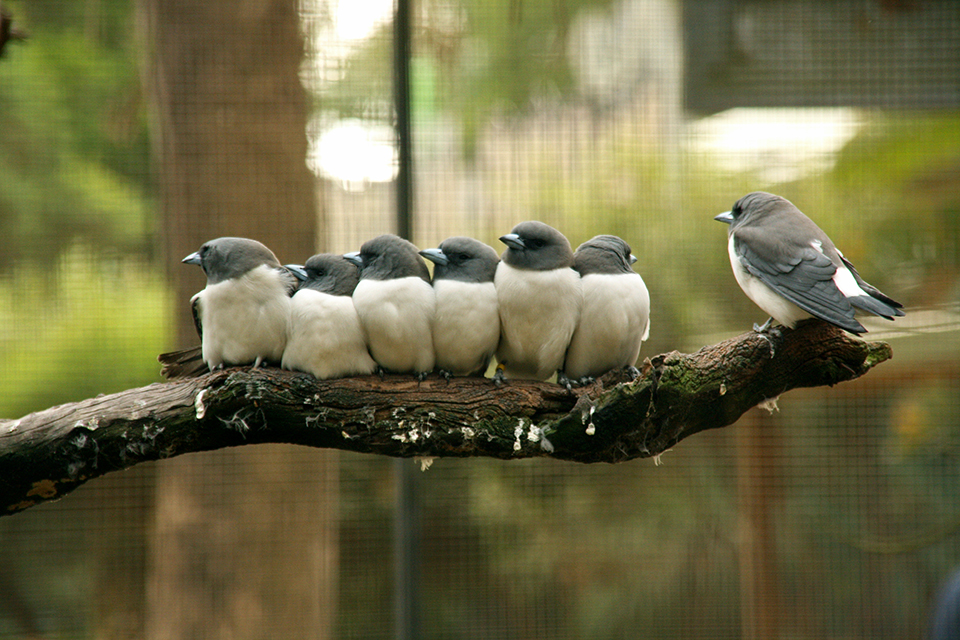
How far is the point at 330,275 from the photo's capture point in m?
1.74

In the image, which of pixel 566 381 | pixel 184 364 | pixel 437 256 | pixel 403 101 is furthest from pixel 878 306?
pixel 403 101

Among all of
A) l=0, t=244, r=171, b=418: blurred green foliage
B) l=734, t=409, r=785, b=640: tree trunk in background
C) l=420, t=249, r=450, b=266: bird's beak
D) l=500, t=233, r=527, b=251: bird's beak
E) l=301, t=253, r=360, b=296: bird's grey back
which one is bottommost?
l=734, t=409, r=785, b=640: tree trunk in background

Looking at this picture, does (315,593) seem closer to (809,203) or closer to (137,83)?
(137,83)

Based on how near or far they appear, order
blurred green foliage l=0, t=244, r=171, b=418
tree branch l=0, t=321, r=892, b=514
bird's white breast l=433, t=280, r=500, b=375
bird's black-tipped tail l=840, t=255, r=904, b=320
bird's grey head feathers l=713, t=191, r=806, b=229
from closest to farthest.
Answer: bird's black-tipped tail l=840, t=255, r=904, b=320, tree branch l=0, t=321, r=892, b=514, bird's white breast l=433, t=280, r=500, b=375, bird's grey head feathers l=713, t=191, r=806, b=229, blurred green foliage l=0, t=244, r=171, b=418

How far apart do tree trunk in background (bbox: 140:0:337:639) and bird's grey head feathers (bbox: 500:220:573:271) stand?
1451 mm

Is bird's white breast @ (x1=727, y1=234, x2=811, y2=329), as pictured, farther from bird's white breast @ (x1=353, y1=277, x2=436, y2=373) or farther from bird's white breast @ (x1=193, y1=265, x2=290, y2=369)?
bird's white breast @ (x1=193, y1=265, x2=290, y2=369)

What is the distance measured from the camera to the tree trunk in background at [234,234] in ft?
9.05

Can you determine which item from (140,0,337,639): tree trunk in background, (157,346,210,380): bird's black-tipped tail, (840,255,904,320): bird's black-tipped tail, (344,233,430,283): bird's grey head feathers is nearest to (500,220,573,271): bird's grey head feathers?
(344,233,430,283): bird's grey head feathers

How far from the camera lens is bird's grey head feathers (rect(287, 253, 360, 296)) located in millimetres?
1711

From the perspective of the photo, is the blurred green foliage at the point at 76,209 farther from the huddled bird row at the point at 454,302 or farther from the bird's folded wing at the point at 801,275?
the bird's folded wing at the point at 801,275

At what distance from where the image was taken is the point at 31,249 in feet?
9.36

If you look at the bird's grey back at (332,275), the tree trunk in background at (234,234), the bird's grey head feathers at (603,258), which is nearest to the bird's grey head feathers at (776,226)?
the bird's grey head feathers at (603,258)

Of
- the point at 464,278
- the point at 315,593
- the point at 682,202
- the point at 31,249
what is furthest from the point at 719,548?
the point at 31,249

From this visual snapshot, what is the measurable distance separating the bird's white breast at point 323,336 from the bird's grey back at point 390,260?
0.09 m
